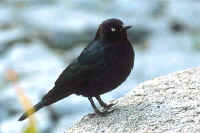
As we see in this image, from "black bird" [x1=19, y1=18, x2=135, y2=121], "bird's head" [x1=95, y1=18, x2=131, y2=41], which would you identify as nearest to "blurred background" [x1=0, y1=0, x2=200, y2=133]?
"black bird" [x1=19, y1=18, x2=135, y2=121]

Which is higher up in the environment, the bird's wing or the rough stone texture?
the bird's wing

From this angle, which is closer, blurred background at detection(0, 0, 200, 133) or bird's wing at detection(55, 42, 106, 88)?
bird's wing at detection(55, 42, 106, 88)

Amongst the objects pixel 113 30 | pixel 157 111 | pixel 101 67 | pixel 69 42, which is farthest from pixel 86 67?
pixel 69 42

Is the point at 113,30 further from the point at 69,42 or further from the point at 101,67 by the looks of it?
the point at 69,42

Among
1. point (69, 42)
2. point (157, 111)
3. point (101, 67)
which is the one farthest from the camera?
point (69, 42)

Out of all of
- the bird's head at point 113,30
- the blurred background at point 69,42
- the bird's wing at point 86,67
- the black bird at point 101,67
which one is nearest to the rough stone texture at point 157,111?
the black bird at point 101,67

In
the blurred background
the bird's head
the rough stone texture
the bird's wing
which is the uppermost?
the bird's head

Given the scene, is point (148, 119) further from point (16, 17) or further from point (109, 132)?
point (16, 17)

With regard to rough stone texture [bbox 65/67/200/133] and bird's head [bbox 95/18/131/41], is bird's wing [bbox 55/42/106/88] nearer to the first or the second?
A: bird's head [bbox 95/18/131/41]
